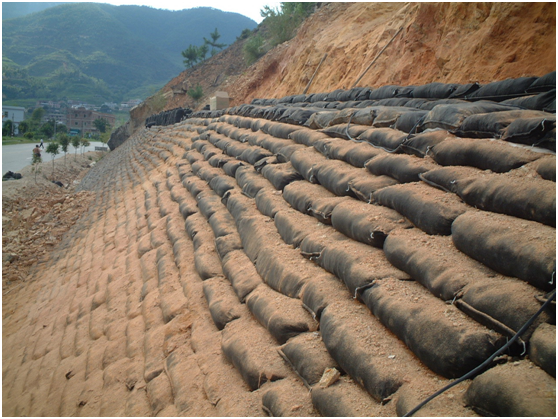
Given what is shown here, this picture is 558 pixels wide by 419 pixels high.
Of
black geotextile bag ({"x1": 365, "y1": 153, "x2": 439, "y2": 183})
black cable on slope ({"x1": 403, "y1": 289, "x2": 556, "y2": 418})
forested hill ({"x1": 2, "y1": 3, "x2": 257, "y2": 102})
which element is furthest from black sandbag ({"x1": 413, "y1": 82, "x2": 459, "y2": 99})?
forested hill ({"x1": 2, "y1": 3, "x2": 257, "y2": 102})

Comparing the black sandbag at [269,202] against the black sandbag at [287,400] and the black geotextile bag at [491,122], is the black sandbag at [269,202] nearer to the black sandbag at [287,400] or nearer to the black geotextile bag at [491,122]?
the black geotextile bag at [491,122]

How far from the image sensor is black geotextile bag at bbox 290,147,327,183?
10.2 ft

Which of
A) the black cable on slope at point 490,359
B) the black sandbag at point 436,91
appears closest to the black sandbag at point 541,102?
the black sandbag at point 436,91

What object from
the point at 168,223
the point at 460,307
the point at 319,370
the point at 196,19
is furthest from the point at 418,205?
the point at 196,19

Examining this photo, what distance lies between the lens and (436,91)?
4230 mm

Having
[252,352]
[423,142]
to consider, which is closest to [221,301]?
[252,352]

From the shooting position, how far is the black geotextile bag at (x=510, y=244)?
1273 millimetres

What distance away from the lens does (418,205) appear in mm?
1921

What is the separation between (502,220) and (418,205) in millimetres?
442

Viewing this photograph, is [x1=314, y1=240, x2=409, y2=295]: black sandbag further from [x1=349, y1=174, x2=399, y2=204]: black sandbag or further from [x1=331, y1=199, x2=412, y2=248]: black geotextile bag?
[x1=349, y1=174, x2=399, y2=204]: black sandbag

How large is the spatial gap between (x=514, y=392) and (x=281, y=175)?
2444mm

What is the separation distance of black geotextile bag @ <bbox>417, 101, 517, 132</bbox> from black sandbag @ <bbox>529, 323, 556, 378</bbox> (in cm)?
150

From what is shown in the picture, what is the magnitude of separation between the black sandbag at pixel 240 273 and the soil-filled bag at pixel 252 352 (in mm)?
196

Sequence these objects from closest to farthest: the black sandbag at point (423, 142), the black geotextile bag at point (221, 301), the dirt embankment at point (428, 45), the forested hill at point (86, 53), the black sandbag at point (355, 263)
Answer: the black sandbag at point (355, 263) → the black geotextile bag at point (221, 301) → the black sandbag at point (423, 142) → the dirt embankment at point (428, 45) → the forested hill at point (86, 53)
